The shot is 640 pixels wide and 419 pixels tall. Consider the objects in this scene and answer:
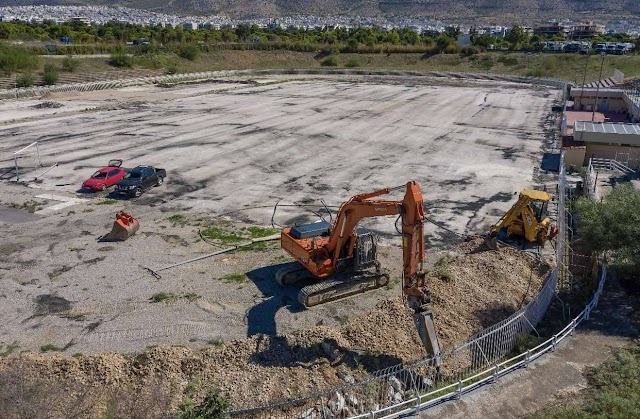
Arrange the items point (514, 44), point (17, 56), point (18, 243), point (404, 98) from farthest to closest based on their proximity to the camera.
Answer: point (514, 44) → point (17, 56) → point (404, 98) → point (18, 243)

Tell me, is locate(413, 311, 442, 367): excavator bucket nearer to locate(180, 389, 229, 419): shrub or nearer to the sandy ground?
the sandy ground

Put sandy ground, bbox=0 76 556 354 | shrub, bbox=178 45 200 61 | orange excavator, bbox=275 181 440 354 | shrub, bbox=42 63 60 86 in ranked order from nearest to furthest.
→ orange excavator, bbox=275 181 440 354, sandy ground, bbox=0 76 556 354, shrub, bbox=42 63 60 86, shrub, bbox=178 45 200 61

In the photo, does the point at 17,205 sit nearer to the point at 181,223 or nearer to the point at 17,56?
the point at 181,223

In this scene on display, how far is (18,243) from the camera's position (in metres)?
23.1

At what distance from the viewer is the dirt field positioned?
668 inches

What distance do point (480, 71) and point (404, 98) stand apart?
118ft

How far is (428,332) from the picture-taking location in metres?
14.3

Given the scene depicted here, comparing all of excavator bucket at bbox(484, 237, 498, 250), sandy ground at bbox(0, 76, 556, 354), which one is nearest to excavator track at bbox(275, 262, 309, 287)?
sandy ground at bbox(0, 76, 556, 354)

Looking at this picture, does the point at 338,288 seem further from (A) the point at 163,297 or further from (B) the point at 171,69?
(B) the point at 171,69

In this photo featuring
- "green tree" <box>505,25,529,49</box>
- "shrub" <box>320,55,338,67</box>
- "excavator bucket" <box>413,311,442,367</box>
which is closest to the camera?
"excavator bucket" <box>413,311,442,367</box>

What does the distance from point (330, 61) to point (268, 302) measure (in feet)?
297

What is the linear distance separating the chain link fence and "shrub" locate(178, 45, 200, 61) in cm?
9039

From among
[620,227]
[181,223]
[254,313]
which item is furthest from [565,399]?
[181,223]

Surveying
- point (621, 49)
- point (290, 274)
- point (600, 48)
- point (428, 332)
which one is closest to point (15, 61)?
point (290, 274)
